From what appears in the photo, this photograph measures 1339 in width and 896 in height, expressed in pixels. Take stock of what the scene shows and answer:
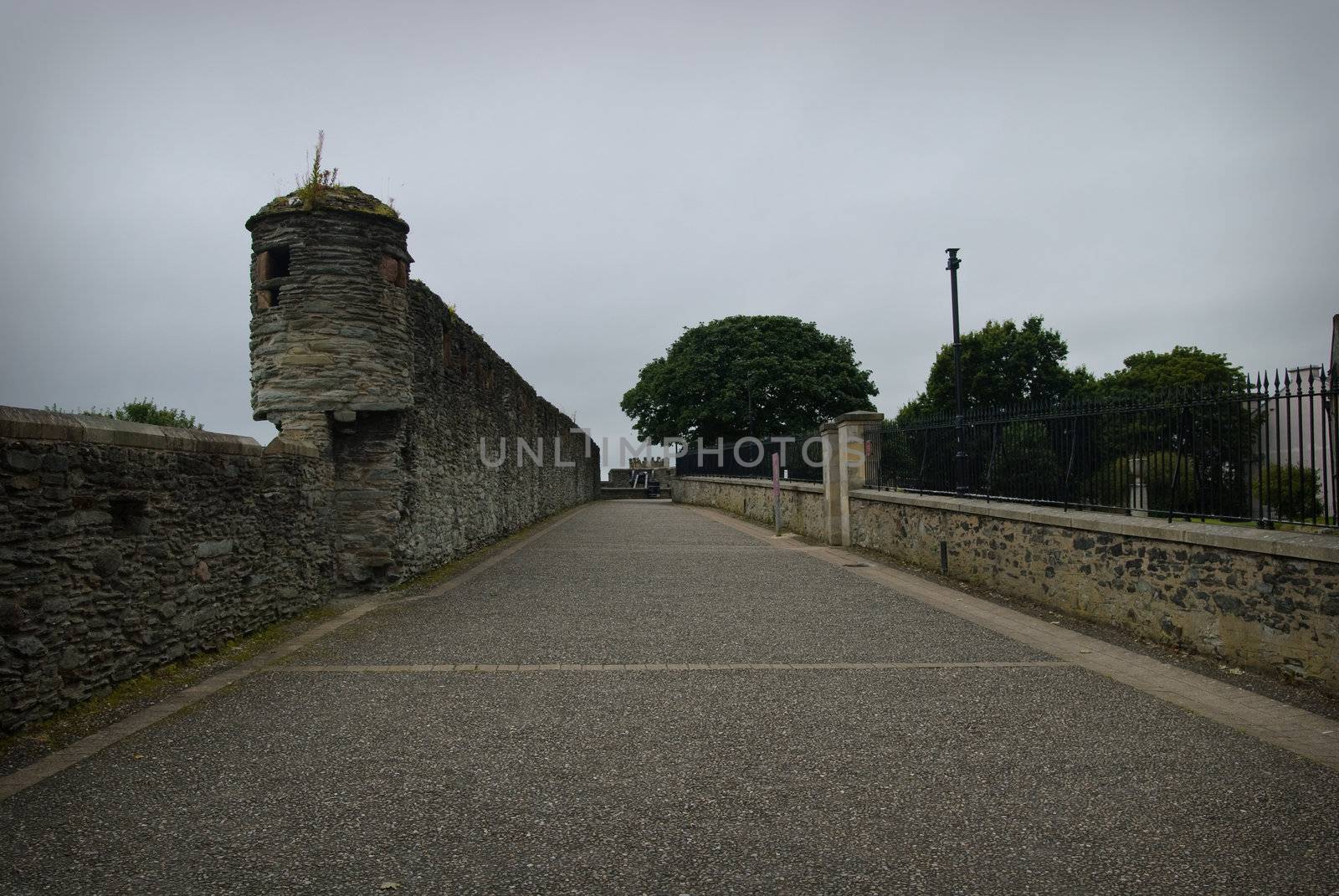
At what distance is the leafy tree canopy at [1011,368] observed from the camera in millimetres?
48875

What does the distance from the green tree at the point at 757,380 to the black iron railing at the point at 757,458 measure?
1811mm

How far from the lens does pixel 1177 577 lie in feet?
21.8

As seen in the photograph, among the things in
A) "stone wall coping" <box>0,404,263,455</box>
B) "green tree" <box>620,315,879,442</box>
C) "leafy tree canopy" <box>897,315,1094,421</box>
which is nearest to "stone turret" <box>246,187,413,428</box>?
"stone wall coping" <box>0,404,263,455</box>

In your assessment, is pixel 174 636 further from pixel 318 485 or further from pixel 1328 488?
pixel 1328 488

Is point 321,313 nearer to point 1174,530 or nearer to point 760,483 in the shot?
point 1174,530

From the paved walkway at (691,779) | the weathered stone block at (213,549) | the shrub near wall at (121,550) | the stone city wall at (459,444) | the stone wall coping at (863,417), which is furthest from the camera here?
the stone wall coping at (863,417)

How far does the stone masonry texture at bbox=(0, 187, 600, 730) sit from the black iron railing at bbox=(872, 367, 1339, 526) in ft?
24.3

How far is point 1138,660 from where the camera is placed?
6.29 metres

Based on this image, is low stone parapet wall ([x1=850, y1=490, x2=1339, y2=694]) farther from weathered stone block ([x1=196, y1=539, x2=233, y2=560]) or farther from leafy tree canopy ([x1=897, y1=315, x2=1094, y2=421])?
leafy tree canopy ([x1=897, y1=315, x2=1094, y2=421])

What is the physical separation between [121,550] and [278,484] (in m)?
2.52

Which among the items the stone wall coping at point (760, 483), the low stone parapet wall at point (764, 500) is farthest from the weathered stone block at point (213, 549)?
the stone wall coping at point (760, 483)

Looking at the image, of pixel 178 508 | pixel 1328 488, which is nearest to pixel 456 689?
pixel 178 508

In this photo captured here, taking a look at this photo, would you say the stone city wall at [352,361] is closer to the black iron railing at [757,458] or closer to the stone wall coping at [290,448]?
the stone wall coping at [290,448]

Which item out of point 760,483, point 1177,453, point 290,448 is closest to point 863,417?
point 1177,453
